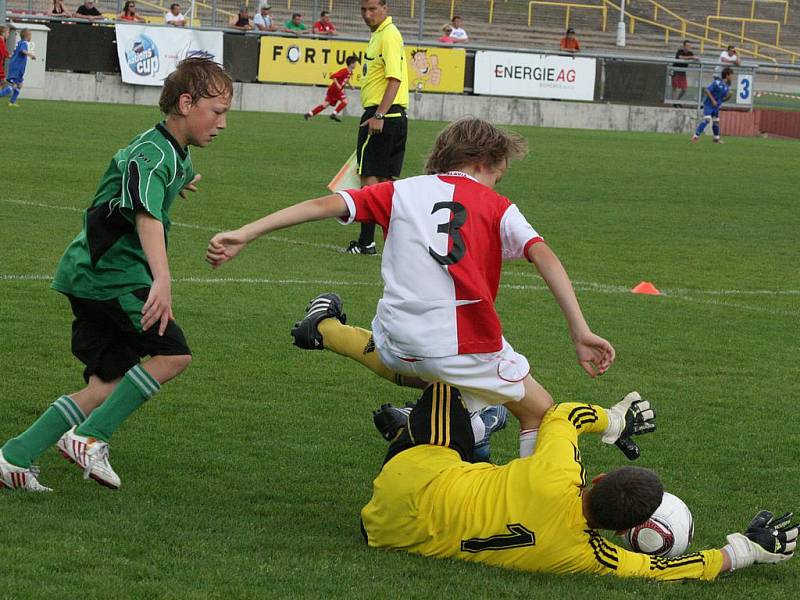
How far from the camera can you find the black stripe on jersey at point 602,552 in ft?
13.8

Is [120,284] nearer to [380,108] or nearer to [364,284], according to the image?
[364,284]

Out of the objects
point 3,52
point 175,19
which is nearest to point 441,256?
point 3,52

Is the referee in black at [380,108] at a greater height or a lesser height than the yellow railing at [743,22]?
lesser

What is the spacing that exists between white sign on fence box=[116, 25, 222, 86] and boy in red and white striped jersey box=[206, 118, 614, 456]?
78.1 ft

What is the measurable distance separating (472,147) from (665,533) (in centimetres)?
148

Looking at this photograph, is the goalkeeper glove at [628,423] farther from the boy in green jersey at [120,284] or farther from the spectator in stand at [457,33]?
the spectator in stand at [457,33]

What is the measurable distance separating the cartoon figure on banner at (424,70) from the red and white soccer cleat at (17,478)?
25720 mm

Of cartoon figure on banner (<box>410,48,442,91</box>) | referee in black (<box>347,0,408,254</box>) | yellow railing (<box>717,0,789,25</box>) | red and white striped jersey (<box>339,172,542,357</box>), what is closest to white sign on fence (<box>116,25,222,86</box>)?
cartoon figure on banner (<box>410,48,442,91</box>)

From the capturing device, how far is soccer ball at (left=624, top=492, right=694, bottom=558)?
4.46 metres

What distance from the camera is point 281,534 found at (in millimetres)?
4398

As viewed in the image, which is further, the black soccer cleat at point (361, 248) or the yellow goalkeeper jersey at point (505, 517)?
the black soccer cleat at point (361, 248)

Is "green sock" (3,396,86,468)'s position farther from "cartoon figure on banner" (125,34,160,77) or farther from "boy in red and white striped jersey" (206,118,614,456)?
"cartoon figure on banner" (125,34,160,77)

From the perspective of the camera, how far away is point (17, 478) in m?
4.68

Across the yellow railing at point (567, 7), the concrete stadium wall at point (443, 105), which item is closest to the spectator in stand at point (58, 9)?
the concrete stadium wall at point (443, 105)
